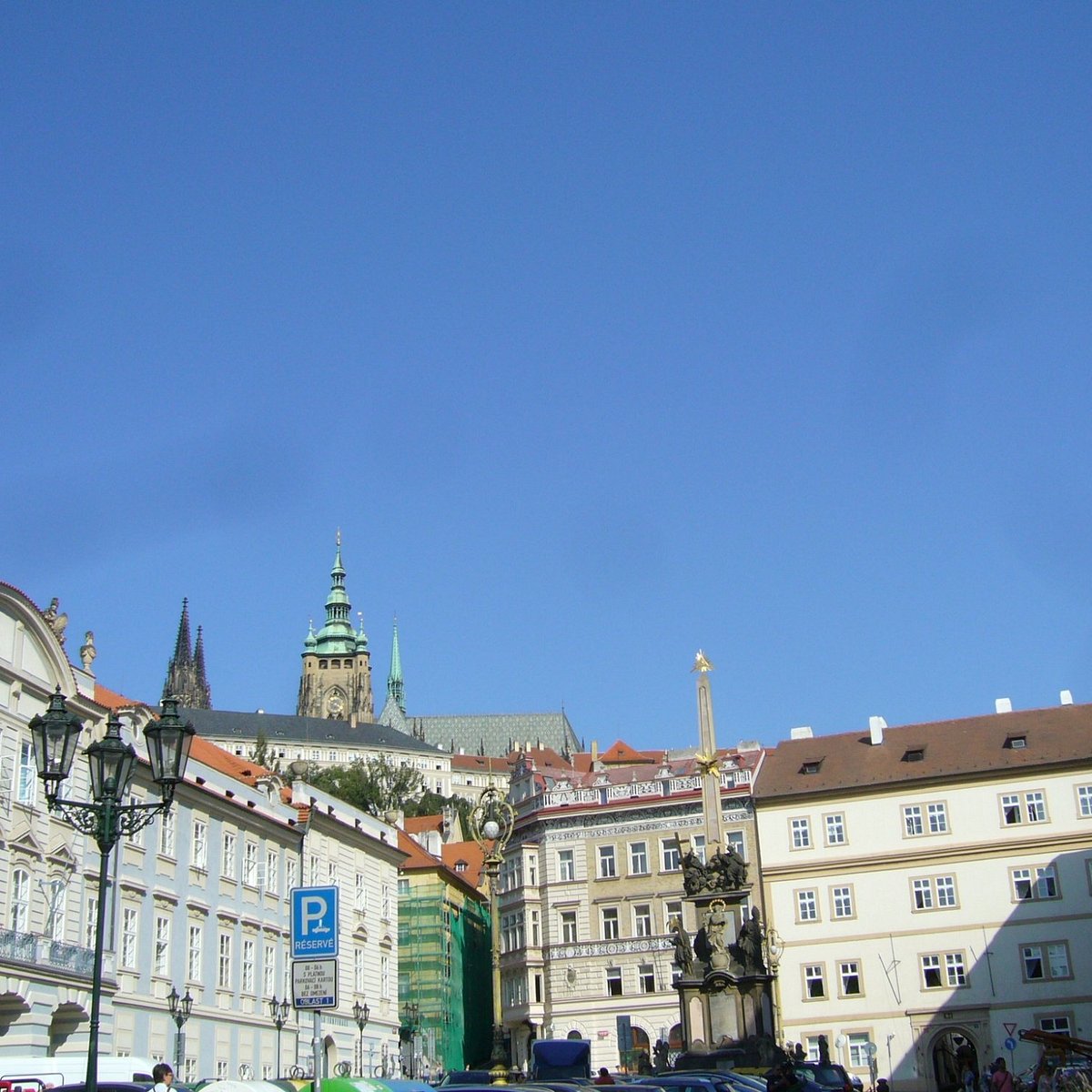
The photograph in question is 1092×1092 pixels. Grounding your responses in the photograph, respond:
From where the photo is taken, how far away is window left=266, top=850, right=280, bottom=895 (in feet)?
164

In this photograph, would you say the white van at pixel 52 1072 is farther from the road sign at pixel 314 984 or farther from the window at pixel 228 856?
the window at pixel 228 856

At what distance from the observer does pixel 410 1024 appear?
225ft

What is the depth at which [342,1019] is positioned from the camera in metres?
53.8

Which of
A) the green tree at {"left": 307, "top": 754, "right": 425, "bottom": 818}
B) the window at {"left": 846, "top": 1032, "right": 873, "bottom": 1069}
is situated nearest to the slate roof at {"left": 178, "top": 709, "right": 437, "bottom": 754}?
the green tree at {"left": 307, "top": 754, "right": 425, "bottom": 818}

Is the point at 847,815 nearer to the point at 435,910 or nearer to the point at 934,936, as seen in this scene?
the point at 934,936

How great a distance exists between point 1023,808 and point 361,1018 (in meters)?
27.6

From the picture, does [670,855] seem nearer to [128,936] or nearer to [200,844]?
[200,844]

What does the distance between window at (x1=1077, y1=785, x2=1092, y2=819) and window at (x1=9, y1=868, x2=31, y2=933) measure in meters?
40.5

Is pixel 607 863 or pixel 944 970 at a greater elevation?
pixel 607 863

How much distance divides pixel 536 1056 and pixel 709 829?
883cm

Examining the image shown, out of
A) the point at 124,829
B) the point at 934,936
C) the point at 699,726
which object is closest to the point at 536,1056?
the point at 699,726

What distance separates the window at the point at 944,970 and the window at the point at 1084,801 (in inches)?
294

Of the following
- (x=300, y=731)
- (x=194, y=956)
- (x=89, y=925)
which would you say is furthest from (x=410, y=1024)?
(x=300, y=731)

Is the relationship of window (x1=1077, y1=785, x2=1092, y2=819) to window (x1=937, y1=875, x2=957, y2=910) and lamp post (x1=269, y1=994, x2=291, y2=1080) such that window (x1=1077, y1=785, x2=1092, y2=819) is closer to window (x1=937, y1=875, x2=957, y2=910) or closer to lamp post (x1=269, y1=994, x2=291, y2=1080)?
window (x1=937, y1=875, x2=957, y2=910)
